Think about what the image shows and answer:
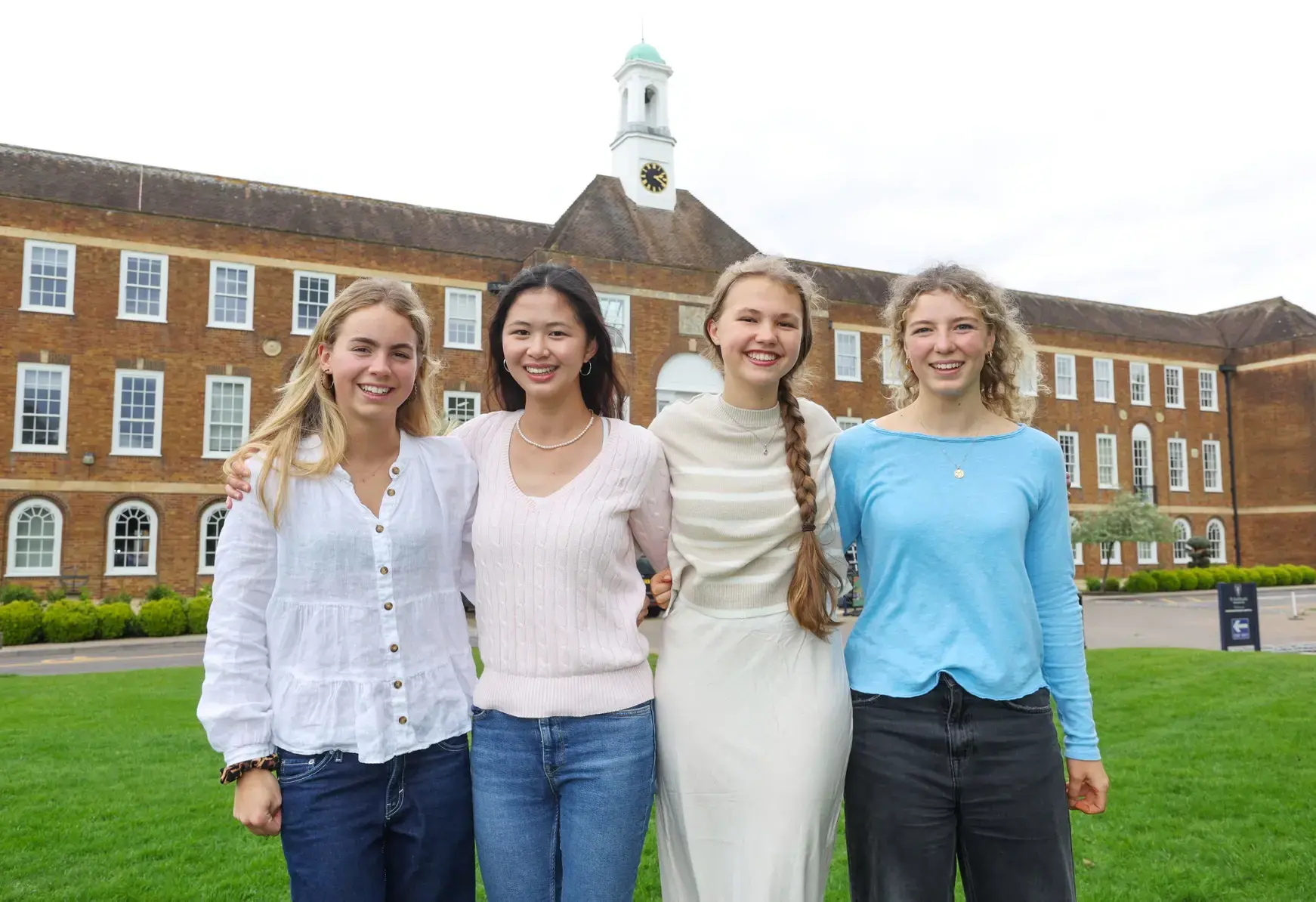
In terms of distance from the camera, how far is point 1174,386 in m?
39.5

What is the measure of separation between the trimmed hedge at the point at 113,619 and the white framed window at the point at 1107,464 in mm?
33867

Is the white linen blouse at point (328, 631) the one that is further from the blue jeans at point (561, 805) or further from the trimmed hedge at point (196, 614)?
the trimmed hedge at point (196, 614)

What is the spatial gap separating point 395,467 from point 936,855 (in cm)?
185

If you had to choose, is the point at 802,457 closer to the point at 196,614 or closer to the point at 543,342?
the point at 543,342

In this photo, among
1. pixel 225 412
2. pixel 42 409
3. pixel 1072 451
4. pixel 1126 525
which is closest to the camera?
pixel 42 409

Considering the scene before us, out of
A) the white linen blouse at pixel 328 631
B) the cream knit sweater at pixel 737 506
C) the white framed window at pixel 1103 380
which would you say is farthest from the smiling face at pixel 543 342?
the white framed window at pixel 1103 380

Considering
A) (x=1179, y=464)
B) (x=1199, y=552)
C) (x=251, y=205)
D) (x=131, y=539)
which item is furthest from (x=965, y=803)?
(x=1179, y=464)

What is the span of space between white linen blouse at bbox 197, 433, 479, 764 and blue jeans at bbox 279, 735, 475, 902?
6 centimetres

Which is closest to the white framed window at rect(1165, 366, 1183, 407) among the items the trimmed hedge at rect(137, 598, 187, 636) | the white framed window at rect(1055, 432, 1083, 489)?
the white framed window at rect(1055, 432, 1083, 489)

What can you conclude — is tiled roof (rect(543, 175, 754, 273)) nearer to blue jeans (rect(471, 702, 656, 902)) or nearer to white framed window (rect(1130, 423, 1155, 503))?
white framed window (rect(1130, 423, 1155, 503))

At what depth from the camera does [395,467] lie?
2.62 metres

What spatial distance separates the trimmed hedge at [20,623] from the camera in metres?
16.6

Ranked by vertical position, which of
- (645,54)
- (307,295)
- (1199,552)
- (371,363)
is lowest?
(1199,552)

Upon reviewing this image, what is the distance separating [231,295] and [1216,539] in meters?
39.0
